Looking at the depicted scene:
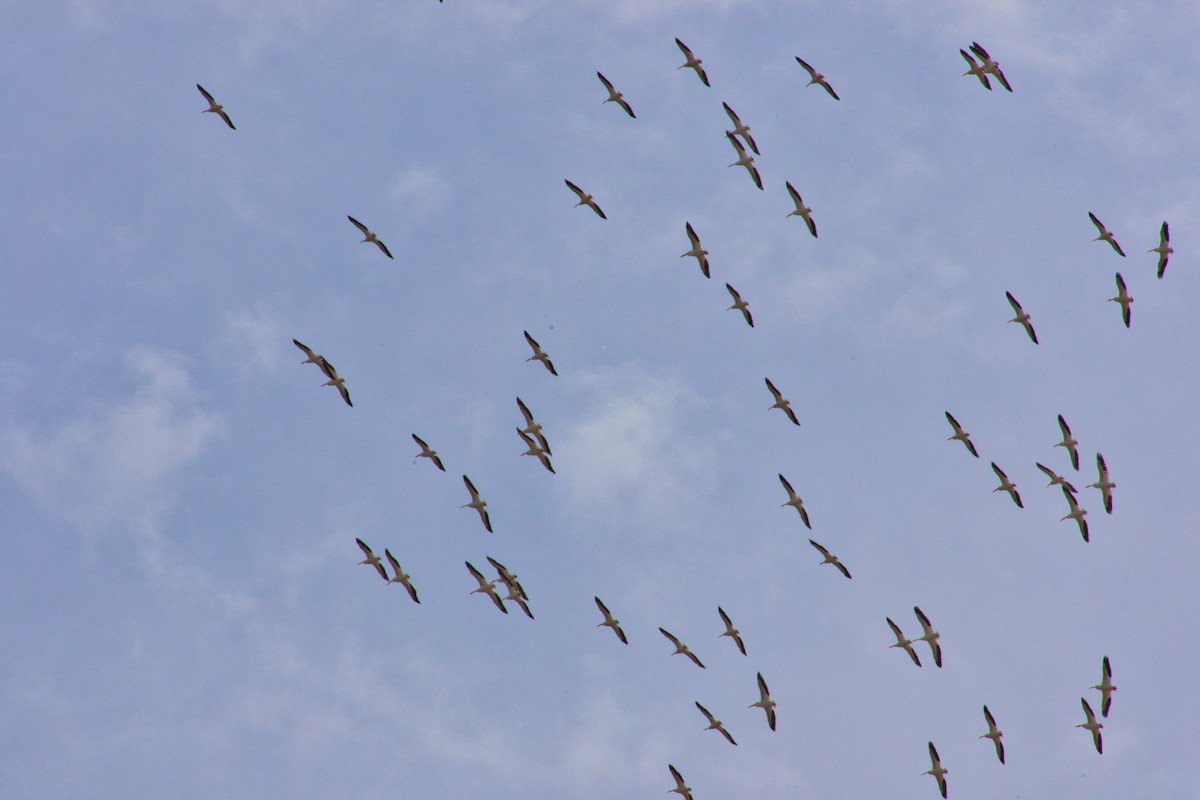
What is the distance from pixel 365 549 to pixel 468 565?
16.5 ft

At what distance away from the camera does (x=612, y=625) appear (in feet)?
248

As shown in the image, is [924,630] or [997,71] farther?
[924,630]

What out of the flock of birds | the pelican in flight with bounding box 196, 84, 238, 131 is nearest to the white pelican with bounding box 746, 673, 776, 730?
the flock of birds

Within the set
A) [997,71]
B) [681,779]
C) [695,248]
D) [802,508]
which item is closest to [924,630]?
[802,508]

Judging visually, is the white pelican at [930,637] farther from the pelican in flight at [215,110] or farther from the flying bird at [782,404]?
the pelican in flight at [215,110]

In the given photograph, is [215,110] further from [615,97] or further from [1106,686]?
[1106,686]

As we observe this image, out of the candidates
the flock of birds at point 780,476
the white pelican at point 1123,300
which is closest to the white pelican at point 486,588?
the flock of birds at point 780,476

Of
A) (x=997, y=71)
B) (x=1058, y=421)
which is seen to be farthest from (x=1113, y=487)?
(x=997, y=71)

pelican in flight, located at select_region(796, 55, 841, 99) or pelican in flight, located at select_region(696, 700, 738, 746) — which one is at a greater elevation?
pelican in flight, located at select_region(796, 55, 841, 99)

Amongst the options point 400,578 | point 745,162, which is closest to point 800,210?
point 745,162

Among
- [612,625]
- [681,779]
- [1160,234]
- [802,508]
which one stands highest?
[1160,234]

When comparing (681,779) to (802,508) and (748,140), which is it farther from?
(748,140)

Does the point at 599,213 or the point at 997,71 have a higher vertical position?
the point at 997,71

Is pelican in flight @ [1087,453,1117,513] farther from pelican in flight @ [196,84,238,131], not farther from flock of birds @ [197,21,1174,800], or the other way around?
pelican in flight @ [196,84,238,131]
